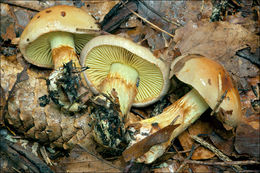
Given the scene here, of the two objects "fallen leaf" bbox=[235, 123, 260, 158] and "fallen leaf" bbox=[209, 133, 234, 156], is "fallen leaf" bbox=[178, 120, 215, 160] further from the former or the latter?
"fallen leaf" bbox=[235, 123, 260, 158]

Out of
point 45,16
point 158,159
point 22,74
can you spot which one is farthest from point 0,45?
point 158,159

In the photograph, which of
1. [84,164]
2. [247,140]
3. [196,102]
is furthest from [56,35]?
[247,140]

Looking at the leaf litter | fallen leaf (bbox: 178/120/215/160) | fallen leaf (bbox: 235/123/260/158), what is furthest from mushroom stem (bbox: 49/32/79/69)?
fallen leaf (bbox: 235/123/260/158)

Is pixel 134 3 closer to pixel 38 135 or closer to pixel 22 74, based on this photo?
pixel 22 74

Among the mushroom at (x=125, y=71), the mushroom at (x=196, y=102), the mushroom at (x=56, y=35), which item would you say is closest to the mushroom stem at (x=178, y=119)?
the mushroom at (x=196, y=102)

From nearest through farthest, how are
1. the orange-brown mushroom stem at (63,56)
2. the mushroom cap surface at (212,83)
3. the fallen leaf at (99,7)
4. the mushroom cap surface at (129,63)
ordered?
the mushroom cap surface at (212,83) → the mushroom cap surface at (129,63) → the orange-brown mushroom stem at (63,56) → the fallen leaf at (99,7)

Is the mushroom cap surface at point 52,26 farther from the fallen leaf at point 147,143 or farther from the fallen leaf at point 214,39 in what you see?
the fallen leaf at point 147,143

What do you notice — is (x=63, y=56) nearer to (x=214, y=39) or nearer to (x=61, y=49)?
(x=61, y=49)
